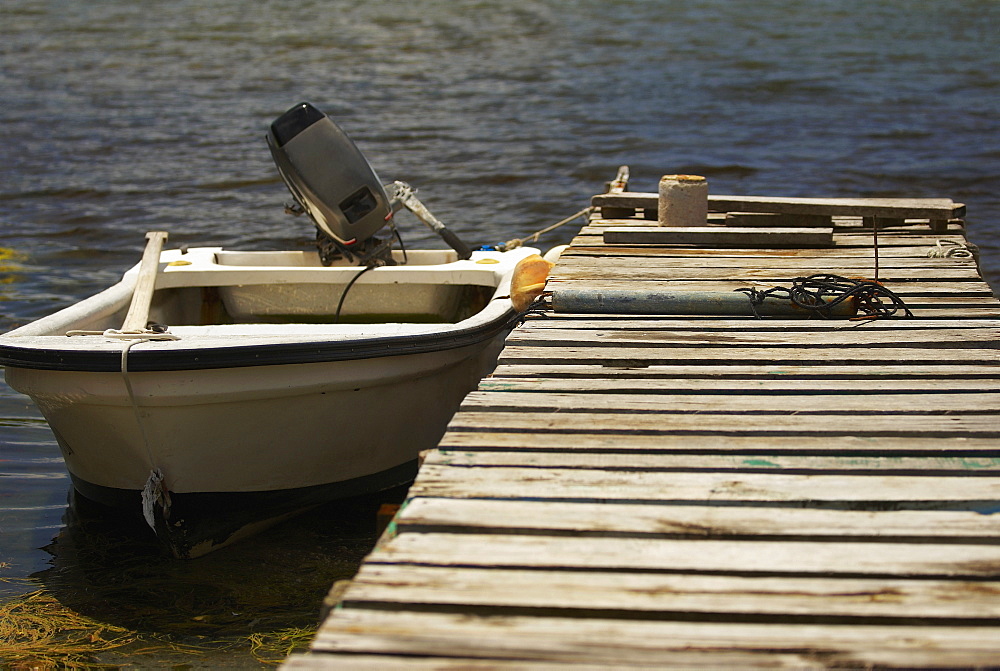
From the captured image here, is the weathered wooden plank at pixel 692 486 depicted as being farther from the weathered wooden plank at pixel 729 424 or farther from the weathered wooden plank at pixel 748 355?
the weathered wooden plank at pixel 748 355

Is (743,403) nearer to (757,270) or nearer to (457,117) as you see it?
(757,270)

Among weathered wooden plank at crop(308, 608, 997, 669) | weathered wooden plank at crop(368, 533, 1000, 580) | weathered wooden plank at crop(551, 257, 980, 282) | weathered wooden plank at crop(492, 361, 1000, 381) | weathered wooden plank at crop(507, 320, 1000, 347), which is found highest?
weathered wooden plank at crop(308, 608, 997, 669)

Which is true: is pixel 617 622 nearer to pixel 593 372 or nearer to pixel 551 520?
pixel 551 520

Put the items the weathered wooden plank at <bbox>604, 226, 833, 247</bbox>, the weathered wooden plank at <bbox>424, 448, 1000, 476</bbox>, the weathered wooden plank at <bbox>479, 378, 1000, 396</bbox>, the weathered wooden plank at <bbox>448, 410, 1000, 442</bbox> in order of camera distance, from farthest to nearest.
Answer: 1. the weathered wooden plank at <bbox>604, 226, 833, 247</bbox>
2. the weathered wooden plank at <bbox>479, 378, 1000, 396</bbox>
3. the weathered wooden plank at <bbox>448, 410, 1000, 442</bbox>
4. the weathered wooden plank at <bbox>424, 448, 1000, 476</bbox>

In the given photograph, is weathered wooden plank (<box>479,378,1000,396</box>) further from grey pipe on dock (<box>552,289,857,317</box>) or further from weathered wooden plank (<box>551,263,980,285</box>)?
weathered wooden plank (<box>551,263,980,285</box>)

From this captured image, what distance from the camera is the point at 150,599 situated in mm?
4484

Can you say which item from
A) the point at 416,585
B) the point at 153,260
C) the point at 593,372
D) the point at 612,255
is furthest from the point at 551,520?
the point at 153,260

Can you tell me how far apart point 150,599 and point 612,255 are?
8.76 feet

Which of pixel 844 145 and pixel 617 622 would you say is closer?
pixel 617 622

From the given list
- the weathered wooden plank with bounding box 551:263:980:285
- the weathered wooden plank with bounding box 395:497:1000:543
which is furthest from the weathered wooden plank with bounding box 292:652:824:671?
the weathered wooden plank with bounding box 551:263:980:285

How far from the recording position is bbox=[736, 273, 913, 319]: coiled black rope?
417 centimetres

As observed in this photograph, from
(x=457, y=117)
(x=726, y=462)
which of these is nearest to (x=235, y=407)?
(x=726, y=462)

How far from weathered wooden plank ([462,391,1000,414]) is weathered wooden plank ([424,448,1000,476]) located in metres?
0.32

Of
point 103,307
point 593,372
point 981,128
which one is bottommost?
point 981,128
